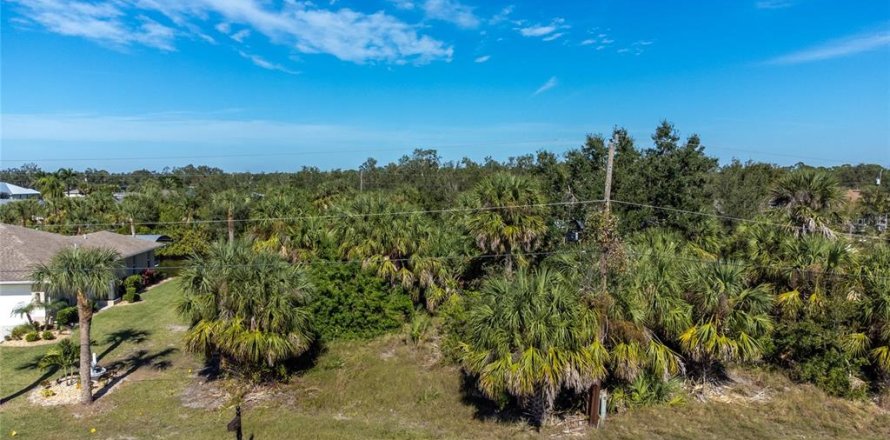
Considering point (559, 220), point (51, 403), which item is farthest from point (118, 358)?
point (559, 220)

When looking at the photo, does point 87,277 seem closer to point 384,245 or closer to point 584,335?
point 384,245

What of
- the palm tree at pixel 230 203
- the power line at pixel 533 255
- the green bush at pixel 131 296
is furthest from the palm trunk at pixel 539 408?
the palm tree at pixel 230 203

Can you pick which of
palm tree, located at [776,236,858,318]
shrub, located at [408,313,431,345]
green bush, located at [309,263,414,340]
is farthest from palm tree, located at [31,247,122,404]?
palm tree, located at [776,236,858,318]

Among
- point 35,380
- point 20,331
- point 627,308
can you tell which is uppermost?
point 627,308

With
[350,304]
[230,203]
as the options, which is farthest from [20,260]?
[350,304]

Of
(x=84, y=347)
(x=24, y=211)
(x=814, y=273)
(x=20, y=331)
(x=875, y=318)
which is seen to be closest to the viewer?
(x=84, y=347)

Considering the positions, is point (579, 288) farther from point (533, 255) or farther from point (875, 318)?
point (875, 318)
